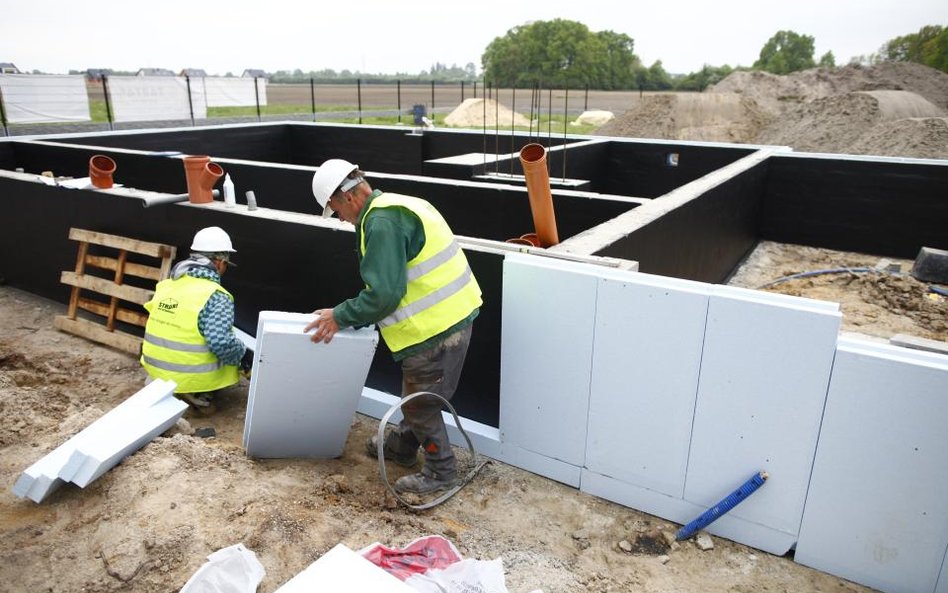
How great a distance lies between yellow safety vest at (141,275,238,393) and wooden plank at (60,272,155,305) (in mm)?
1507

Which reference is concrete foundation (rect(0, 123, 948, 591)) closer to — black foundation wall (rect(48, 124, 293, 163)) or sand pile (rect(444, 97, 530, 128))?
black foundation wall (rect(48, 124, 293, 163))

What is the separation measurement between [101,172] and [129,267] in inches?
41.2

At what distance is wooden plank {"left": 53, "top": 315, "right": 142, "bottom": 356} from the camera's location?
6.46 meters

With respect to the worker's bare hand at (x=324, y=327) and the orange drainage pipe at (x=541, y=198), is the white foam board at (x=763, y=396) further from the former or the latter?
the worker's bare hand at (x=324, y=327)

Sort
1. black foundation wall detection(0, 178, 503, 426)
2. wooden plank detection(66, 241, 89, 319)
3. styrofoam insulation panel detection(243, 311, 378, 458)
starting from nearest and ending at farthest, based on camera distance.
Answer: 1. styrofoam insulation panel detection(243, 311, 378, 458)
2. black foundation wall detection(0, 178, 503, 426)
3. wooden plank detection(66, 241, 89, 319)

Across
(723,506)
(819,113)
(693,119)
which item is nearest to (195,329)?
(723,506)

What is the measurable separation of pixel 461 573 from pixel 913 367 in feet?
7.23

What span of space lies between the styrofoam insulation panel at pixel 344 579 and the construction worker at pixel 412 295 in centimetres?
126

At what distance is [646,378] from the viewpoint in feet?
12.0

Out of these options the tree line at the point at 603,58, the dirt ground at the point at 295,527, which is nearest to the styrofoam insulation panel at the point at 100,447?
the dirt ground at the point at 295,527

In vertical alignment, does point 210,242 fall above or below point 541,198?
below

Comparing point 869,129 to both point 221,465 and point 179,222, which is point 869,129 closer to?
point 179,222

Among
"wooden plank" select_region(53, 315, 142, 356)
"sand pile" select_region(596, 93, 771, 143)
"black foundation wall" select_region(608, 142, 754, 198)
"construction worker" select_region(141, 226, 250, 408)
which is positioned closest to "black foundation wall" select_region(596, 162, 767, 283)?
"black foundation wall" select_region(608, 142, 754, 198)

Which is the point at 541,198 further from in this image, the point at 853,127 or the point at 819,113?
the point at 819,113
